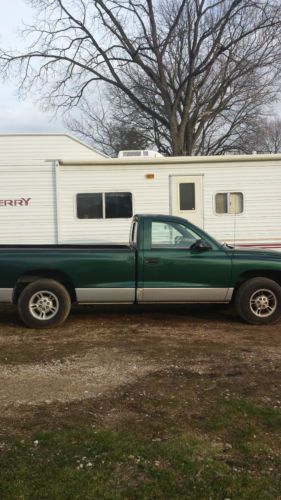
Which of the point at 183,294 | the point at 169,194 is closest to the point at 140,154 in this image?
the point at 169,194

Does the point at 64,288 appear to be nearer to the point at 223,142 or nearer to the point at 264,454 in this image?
the point at 264,454

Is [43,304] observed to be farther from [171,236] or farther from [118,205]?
[118,205]

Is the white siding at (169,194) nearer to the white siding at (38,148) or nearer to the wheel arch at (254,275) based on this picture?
the white siding at (38,148)

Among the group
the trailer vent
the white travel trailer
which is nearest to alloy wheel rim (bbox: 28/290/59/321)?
the white travel trailer

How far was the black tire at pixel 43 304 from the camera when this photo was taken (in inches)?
293

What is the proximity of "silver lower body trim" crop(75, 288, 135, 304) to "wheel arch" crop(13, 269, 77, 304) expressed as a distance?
0.53ft

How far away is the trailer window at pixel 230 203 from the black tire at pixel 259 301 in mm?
3079

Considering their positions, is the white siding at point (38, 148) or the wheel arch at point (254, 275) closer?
the wheel arch at point (254, 275)

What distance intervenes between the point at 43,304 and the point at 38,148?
424 cm

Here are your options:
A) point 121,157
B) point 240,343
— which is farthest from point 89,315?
point 121,157

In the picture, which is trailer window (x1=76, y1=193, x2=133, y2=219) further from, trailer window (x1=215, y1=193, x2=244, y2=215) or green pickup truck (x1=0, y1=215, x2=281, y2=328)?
green pickup truck (x1=0, y1=215, x2=281, y2=328)

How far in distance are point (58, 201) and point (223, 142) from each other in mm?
25496

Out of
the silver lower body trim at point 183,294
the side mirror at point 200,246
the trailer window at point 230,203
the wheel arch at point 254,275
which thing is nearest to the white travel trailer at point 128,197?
the trailer window at point 230,203

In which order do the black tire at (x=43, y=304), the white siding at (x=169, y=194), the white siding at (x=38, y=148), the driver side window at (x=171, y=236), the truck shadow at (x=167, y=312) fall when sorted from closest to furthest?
the black tire at (x=43, y=304) → the driver side window at (x=171, y=236) → the truck shadow at (x=167, y=312) → the white siding at (x=169, y=194) → the white siding at (x=38, y=148)
